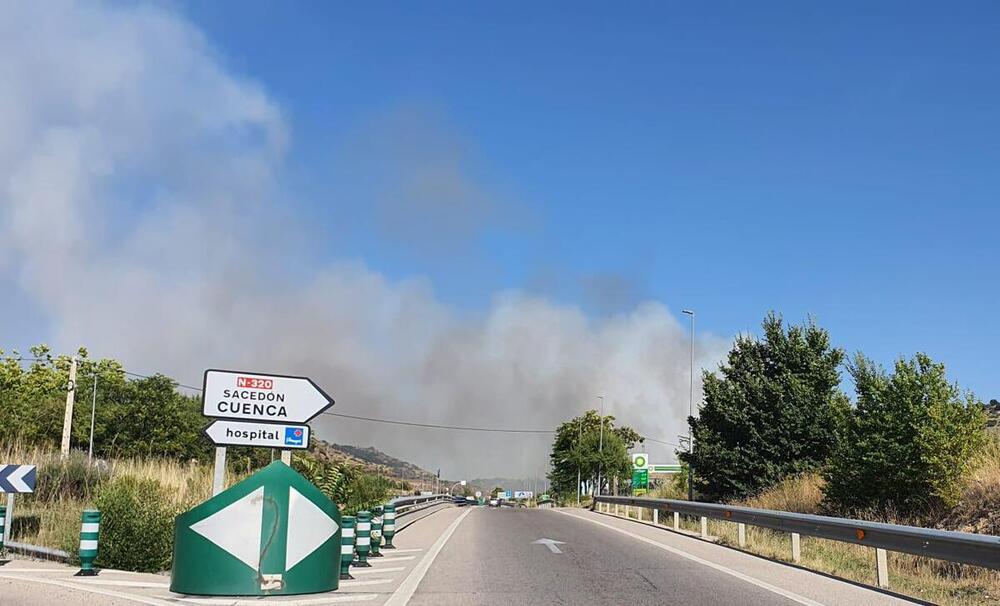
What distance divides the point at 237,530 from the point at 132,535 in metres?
4.55

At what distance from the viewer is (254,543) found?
958 centimetres

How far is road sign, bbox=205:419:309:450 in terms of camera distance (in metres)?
12.5

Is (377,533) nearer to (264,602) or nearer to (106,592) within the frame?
(264,602)

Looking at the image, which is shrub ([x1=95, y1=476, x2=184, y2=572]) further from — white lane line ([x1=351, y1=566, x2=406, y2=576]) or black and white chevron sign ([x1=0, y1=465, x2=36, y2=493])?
white lane line ([x1=351, y1=566, x2=406, y2=576])

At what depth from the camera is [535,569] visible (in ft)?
41.3

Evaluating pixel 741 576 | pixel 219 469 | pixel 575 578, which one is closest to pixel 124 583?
pixel 219 469

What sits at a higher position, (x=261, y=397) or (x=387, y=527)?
(x=261, y=397)

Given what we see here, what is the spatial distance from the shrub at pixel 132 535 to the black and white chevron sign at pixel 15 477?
115 centimetres

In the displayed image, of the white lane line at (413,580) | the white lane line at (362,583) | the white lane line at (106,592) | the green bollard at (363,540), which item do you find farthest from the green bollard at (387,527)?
the white lane line at (106,592)

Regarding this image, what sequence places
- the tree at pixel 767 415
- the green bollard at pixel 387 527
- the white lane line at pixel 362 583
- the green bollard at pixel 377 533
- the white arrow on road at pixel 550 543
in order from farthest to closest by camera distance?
the tree at pixel 767 415 < the green bollard at pixel 387 527 < the white arrow on road at pixel 550 543 < the green bollard at pixel 377 533 < the white lane line at pixel 362 583

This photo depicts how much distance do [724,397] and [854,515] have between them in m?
11.6

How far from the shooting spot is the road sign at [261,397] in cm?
1278

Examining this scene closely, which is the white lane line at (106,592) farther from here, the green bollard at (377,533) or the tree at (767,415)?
the tree at (767,415)

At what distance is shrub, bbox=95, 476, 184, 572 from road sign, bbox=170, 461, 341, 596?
3.74m
